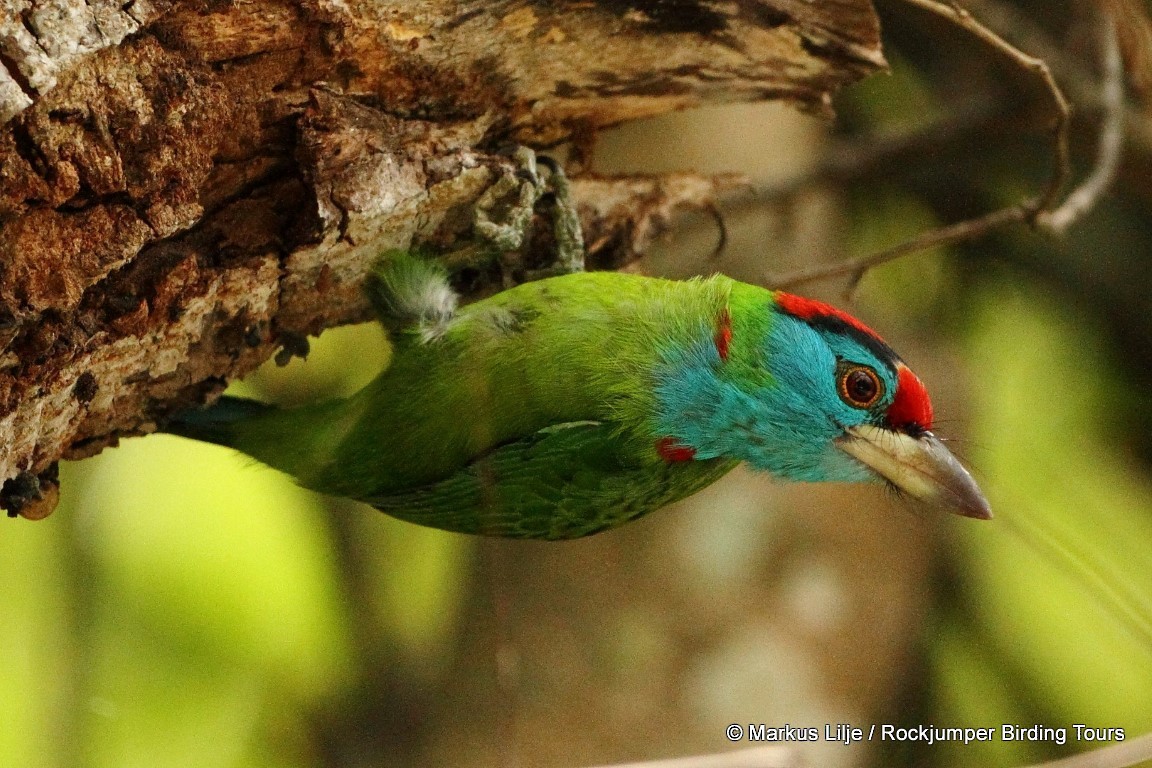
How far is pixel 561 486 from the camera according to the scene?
2387 millimetres

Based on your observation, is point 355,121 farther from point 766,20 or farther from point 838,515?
point 838,515

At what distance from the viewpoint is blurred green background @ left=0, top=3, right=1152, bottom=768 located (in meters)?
3.36

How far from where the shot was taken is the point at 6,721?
10.3 ft

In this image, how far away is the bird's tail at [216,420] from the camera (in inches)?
103

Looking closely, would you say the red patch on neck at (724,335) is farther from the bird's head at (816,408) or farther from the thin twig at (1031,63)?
the thin twig at (1031,63)

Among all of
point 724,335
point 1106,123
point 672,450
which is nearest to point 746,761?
point 672,450

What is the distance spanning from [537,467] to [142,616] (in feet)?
6.50

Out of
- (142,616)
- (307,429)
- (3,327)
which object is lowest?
(142,616)

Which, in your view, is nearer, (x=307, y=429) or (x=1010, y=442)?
(x=307, y=429)

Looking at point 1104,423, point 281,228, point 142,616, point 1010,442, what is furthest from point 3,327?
point 1104,423

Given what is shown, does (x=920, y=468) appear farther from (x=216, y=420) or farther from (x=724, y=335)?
(x=216, y=420)

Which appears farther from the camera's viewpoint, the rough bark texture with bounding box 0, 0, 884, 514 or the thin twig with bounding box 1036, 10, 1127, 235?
the thin twig with bounding box 1036, 10, 1127, 235

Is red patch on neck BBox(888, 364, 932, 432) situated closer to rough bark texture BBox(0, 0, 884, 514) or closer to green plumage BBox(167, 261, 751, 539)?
green plumage BBox(167, 261, 751, 539)

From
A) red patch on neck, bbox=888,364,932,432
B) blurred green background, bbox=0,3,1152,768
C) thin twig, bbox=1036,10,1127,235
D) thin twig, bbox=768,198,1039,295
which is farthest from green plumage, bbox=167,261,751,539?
thin twig, bbox=1036,10,1127,235
